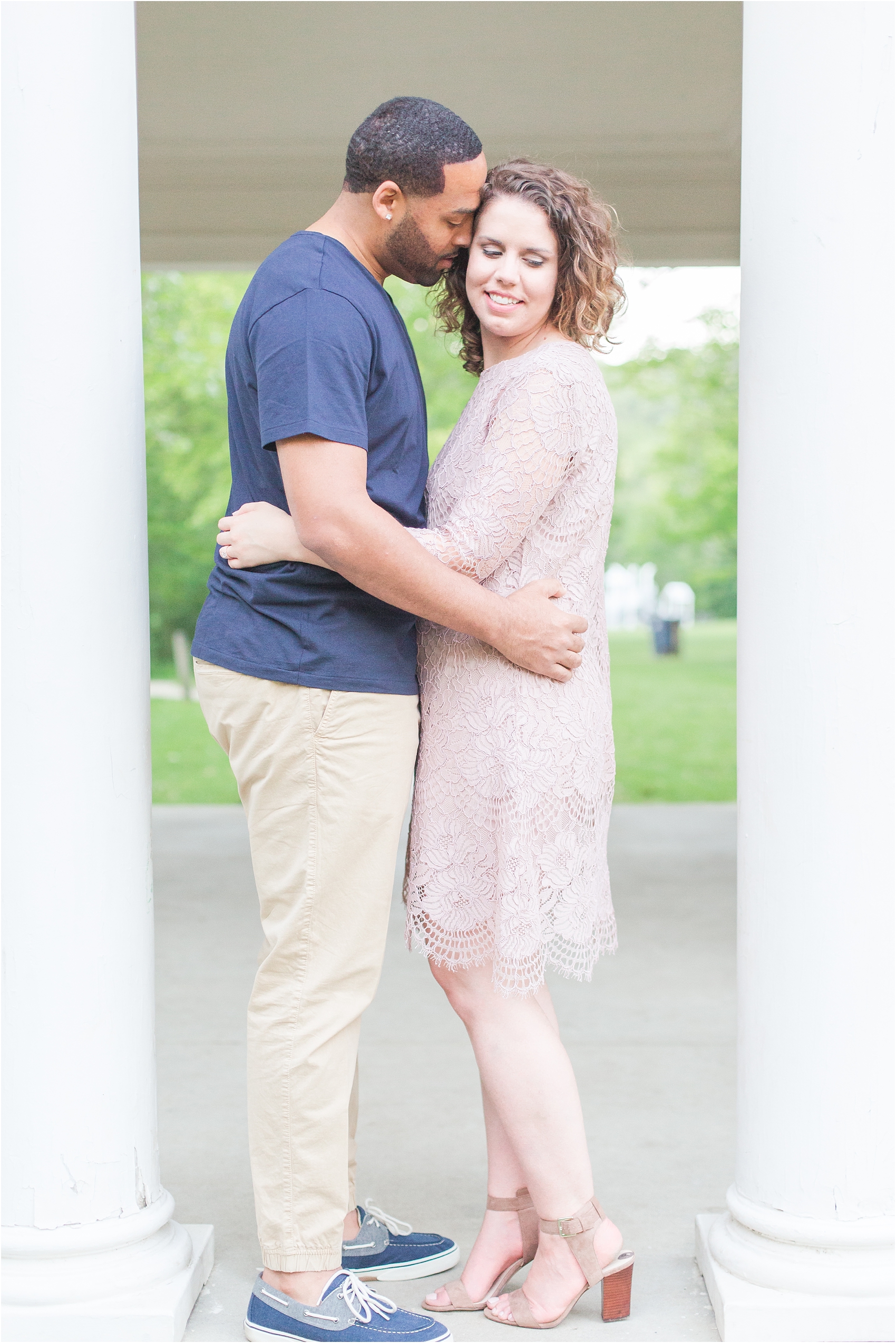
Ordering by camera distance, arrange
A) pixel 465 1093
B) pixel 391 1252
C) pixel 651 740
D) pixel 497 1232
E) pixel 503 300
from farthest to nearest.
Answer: pixel 651 740 < pixel 465 1093 < pixel 391 1252 < pixel 497 1232 < pixel 503 300

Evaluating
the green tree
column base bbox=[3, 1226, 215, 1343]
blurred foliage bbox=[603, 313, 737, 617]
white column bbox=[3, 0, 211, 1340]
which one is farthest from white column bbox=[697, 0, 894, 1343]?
the green tree

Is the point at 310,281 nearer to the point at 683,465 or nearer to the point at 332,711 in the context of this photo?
the point at 332,711

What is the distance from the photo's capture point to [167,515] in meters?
14.9

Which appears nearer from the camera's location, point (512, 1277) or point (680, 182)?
point (512, 1277)

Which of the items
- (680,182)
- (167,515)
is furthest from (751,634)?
(167,515)

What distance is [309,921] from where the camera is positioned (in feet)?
6.68

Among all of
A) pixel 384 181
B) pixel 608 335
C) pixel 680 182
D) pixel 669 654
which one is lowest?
pixel 669 654

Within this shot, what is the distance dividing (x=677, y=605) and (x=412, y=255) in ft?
80.4

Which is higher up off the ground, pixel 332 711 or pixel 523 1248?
pixel 332 711

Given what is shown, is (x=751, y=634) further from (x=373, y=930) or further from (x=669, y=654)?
(x=669, y=654)

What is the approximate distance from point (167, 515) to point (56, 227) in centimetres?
1322

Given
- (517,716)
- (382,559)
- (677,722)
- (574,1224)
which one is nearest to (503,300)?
(382,559)

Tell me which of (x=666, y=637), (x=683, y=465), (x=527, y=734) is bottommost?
(x=666, y=637)

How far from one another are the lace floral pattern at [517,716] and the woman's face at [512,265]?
0.25ft
